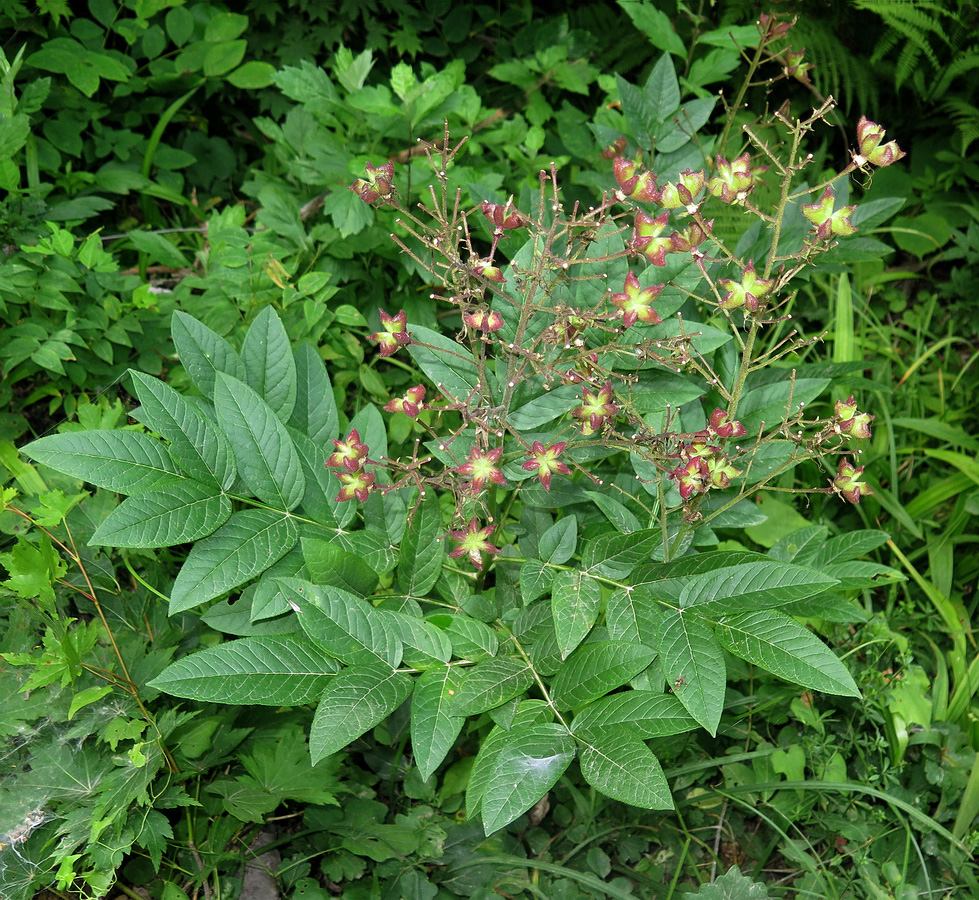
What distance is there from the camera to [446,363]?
154 centimetres

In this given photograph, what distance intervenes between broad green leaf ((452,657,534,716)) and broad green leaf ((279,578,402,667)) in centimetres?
13

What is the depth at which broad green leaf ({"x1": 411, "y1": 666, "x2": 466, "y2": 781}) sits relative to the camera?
49.4 inches

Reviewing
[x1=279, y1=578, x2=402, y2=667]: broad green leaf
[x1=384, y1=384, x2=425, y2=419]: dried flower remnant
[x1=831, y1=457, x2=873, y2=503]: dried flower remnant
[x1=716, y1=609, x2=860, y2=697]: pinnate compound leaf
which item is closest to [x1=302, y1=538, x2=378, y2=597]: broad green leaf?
[x1=279, y1=578, x2=402, y2=667]: broad green leaf

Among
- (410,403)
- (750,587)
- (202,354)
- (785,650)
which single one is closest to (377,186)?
(410,403)

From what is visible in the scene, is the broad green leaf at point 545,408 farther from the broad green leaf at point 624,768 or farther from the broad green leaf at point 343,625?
the broad green leaf at point 624,768

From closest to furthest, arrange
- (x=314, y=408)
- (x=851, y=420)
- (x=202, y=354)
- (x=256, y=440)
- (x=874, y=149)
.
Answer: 1. (x=874, y=149)
2. (x=851, y=420)
3. (x=256, y=440)
4. (x=202, y=354)
5. (x=314, y=408)

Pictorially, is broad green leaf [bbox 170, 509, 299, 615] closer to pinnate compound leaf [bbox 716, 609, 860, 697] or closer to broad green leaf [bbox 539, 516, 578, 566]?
broad green leaf [bbox 539, 516, 578, 566]

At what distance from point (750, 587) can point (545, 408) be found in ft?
1.62

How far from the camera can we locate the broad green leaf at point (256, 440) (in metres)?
1.48

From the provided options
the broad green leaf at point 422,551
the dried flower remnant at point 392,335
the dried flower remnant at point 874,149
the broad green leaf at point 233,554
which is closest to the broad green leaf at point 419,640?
the broad green leaf at point 422,551

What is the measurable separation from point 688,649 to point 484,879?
786 millimetres

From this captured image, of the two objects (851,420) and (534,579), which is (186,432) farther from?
(851,420)

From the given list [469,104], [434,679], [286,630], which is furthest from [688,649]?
[469,104]

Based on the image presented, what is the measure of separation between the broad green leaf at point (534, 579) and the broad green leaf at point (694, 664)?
230 millimetres
